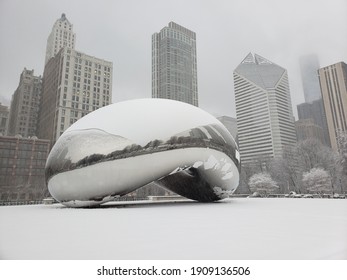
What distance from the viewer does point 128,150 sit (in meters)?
10.2

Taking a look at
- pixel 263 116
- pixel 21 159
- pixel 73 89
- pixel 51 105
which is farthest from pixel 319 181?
pixel 51 105

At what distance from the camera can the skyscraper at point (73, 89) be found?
75.1m

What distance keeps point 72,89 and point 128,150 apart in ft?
243

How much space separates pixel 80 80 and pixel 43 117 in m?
20.6

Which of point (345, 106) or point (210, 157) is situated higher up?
point (345, 106)

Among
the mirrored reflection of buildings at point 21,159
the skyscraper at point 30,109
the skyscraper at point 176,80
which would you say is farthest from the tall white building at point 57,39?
the mirrored reflection of buildings at point 21,159

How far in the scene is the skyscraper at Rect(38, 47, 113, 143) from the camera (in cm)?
7512

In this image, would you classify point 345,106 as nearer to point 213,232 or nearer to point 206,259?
point 213,232

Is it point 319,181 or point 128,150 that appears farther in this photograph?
point 319,181

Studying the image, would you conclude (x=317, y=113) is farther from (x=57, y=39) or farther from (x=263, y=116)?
(x=57, y=39)

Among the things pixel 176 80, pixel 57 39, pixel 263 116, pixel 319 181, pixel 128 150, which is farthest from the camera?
pixel 176 80

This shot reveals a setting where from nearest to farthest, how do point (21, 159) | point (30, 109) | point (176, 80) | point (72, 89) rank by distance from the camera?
point (21, 159) < point (72, 89) < point (30, 109) < point (176, 80)

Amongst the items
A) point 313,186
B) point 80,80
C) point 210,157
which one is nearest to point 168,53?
point 80,80
